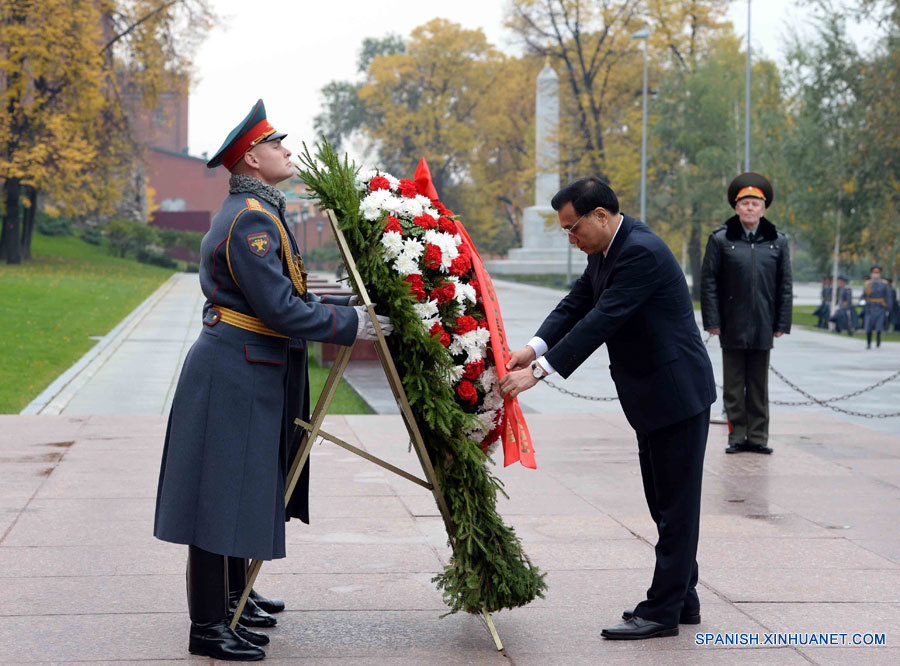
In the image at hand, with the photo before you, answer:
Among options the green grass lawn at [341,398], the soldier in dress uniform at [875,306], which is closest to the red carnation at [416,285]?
the green grass lawn at [341,398]

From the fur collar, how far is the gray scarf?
5670 mm

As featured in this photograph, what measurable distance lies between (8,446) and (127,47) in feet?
119

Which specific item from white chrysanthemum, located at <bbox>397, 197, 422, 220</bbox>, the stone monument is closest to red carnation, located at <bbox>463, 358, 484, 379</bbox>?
white chrysanthemum, located at <bbox>397, 197, 422, 220</bbox>

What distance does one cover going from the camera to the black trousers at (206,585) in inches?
174

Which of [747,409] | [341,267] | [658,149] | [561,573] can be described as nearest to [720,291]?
[747,409]

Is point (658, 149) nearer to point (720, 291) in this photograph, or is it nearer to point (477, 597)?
point (720, 291)

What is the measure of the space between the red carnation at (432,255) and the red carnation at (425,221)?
8 cm

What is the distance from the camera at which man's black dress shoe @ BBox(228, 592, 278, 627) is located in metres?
4.80

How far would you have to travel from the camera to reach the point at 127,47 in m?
42.9

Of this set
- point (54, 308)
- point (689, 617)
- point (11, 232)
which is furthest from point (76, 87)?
point (689, 617)

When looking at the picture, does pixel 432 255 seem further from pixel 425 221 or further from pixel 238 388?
pixel 238 388

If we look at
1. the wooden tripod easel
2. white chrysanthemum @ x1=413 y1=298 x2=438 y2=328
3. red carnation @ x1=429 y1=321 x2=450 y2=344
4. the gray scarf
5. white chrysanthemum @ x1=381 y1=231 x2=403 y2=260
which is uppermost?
the gray scarf

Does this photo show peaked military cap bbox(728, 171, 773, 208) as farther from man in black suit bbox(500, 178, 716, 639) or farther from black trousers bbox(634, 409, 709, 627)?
black trousers bbox(634, 409, 709, 627)

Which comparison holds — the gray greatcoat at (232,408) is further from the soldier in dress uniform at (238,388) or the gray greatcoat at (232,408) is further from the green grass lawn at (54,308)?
the green grass lawn at (54,308)
